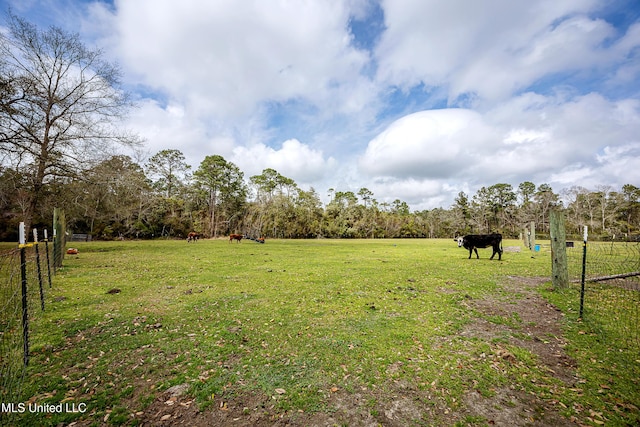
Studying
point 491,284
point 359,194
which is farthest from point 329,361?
point 359,194

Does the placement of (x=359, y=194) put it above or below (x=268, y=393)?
above

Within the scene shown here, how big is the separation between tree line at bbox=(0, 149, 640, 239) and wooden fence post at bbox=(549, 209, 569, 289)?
80.7 feet

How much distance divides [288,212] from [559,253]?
1987 inches

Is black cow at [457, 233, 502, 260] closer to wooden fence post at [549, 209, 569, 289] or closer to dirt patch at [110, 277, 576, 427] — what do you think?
wooden fence post at [549, 209, 569, 289]

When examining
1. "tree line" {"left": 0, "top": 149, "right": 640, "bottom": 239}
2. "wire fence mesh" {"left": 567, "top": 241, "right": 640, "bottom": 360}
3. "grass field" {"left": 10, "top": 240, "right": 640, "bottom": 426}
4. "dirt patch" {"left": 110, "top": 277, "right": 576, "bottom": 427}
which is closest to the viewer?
"dirt patch" {"left": 110, "top": 277, "right": 576, "bottom": 427}

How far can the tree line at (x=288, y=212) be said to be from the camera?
38438mm

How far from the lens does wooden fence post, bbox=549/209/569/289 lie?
29.6 ft

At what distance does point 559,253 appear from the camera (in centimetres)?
Result: 912

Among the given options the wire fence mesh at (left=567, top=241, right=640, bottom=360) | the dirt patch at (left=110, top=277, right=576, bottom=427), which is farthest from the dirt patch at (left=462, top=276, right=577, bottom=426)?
the wire fence mesh at (left=567, top=241, right=640, bottom=360)

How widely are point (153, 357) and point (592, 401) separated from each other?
22.4ft

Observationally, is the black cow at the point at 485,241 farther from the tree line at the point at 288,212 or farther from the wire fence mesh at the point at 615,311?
the tree line at the point at 288,212

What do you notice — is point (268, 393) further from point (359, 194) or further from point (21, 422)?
point (359, 194)

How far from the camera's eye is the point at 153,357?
15.5 feet

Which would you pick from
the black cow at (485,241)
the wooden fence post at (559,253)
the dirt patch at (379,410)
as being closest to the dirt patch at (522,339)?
the dirt patch at (379,410)
